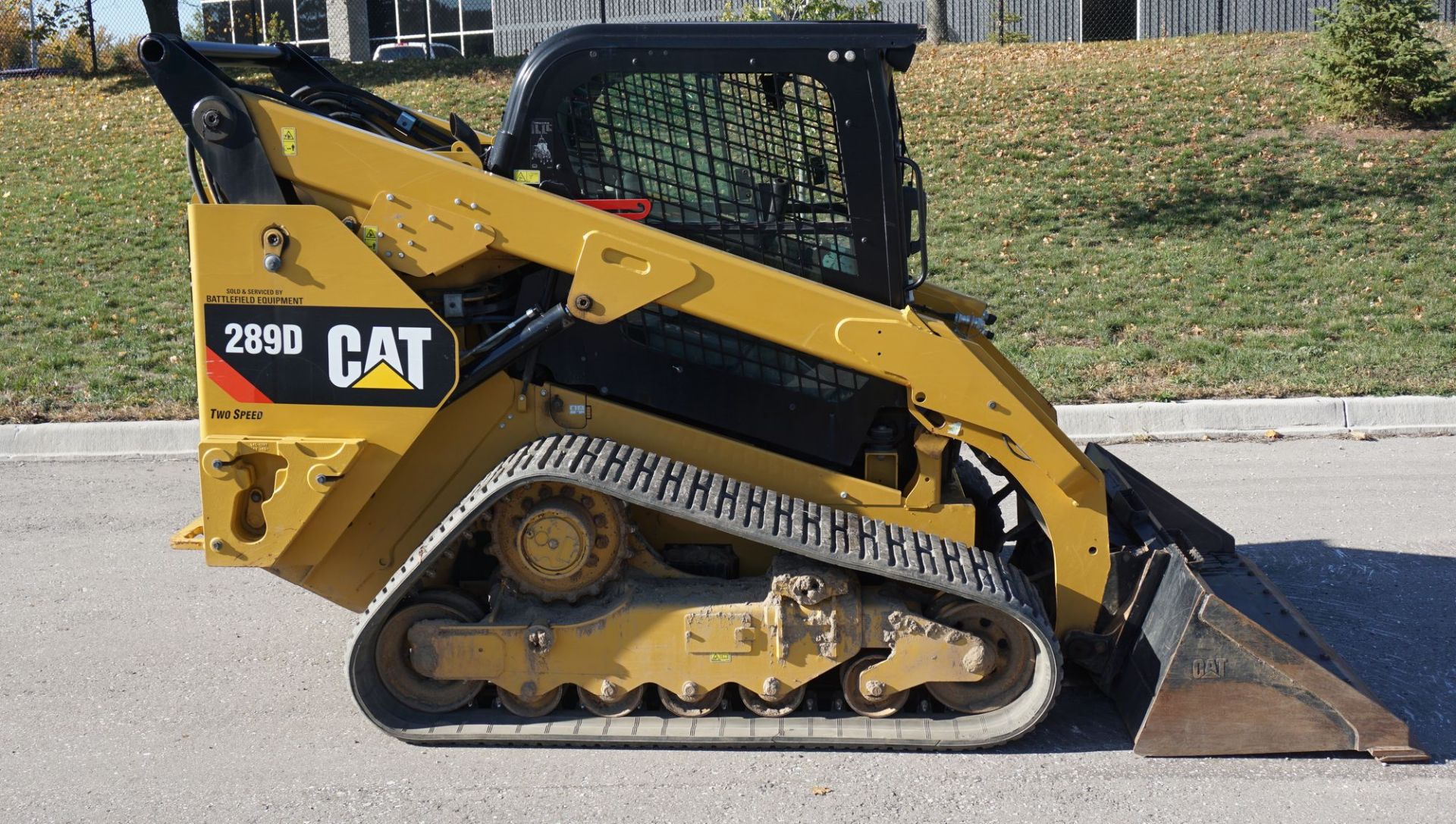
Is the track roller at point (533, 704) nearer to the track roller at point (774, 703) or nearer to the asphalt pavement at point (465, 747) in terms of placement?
the asphalt pavement at point (465, 747)

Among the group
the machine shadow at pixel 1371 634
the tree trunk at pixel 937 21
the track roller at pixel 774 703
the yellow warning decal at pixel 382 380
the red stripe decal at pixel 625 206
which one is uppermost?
the tree trunk at pixel 937 21

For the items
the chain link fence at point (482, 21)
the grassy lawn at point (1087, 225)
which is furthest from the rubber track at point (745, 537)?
the chain link fence at point (482, 21)

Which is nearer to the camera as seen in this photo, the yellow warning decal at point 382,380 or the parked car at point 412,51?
the yellow warning decal at point 382,380

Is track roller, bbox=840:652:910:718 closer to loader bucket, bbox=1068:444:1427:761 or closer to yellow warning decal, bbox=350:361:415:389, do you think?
loader bucket, bbox=1068:444:1427:761

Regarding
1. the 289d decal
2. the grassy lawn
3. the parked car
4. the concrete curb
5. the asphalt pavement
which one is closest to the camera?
the asphalt pavement

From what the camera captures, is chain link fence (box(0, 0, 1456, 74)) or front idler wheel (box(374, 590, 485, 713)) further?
chain link fence (box(0, 0, 1456, 74))

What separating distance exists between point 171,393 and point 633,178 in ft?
18.9

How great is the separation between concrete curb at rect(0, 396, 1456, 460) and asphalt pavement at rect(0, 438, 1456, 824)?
169 centimetres

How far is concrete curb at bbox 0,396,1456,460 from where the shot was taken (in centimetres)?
823

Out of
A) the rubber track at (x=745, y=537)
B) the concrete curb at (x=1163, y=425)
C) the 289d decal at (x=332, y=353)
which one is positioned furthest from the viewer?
the concrete curb at (x=1163, y=425)

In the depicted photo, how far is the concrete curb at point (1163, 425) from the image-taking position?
8.23 metres

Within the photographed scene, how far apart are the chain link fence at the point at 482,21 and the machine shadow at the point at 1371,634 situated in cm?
1198

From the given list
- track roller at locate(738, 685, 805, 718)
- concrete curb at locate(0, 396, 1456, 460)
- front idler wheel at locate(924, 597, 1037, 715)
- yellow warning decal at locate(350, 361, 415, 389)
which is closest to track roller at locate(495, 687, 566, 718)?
track roller at locate(738, 685, 805, 718)

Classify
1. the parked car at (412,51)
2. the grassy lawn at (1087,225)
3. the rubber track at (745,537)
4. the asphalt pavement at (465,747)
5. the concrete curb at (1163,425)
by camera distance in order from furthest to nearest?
the parked car at (412,51) < the grassy lawn at (1087,225) < the concrete curb at (1163,425) < the rubber track at (745,537) < the asphalt pavement at (465,747)
